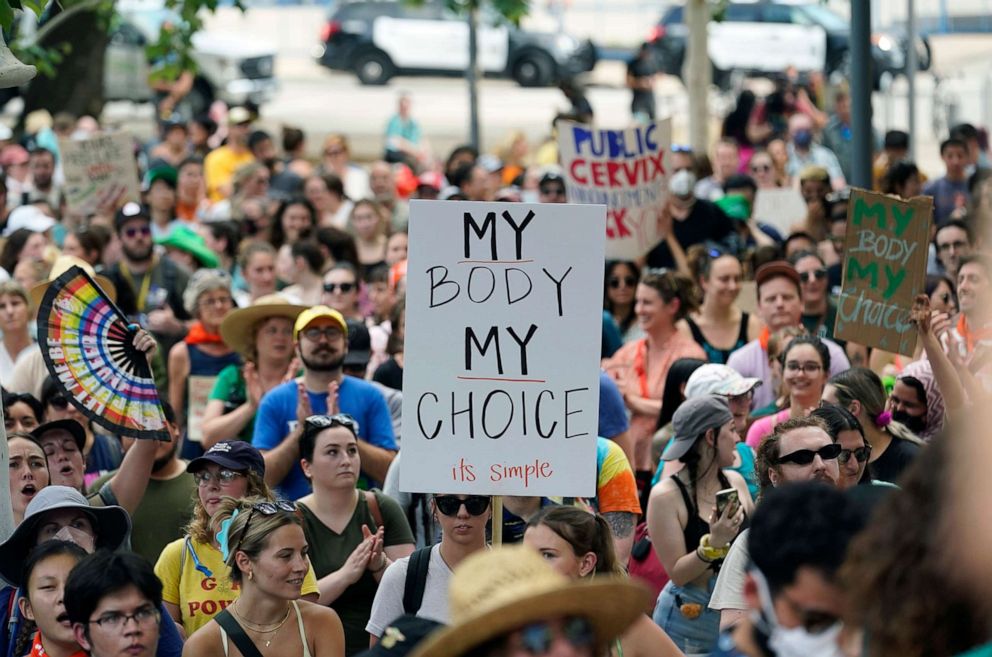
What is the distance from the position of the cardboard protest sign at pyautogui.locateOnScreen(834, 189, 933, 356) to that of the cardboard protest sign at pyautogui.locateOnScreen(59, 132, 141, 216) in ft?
24.5

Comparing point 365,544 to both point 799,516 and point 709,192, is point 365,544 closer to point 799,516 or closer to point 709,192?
point 799,516

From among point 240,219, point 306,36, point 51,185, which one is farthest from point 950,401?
point 306,36

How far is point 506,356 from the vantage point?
19.7 feet

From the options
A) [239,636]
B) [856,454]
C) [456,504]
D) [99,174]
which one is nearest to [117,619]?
[239,636]

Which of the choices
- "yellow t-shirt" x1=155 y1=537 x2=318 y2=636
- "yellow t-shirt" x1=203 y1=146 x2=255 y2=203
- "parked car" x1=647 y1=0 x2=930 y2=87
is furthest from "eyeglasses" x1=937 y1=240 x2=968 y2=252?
"parked car" x1=647 y1=0 x2=930 y2=87

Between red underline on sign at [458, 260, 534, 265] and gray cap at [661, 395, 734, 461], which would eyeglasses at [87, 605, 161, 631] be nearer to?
red underline on sign at [458, 260, 534, 265]

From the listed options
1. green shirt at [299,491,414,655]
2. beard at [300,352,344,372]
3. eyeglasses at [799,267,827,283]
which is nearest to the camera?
green shirt at [299,491,414,655]

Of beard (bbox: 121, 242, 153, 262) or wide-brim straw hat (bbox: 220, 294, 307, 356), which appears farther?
beard (bbox: 121, 242, 153, 262)

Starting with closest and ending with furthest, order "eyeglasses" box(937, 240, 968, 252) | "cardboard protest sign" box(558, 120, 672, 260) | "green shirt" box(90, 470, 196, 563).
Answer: "green shirt" box(90, 470, 196, 563) → "eyeglasses" box(937, 240, 968, 252) → "cardboard protest sign" box(558, 120, 672, 260)

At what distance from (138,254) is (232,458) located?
490 centimetres

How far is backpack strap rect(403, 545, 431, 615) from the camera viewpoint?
5754 millimetres

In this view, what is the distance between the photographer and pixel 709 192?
16125 mm

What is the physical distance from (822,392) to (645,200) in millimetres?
3884

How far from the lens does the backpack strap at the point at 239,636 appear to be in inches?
218
